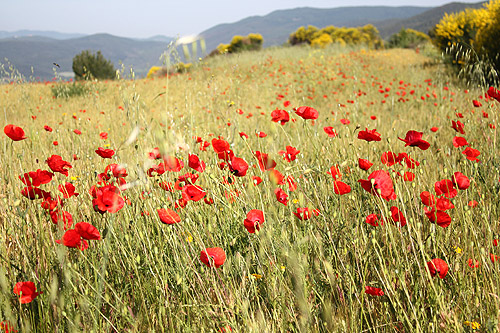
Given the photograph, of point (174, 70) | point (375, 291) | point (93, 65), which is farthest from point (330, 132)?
point (93, 65)

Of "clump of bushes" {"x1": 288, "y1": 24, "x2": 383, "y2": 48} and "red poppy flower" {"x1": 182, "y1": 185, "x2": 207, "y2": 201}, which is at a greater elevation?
"clump of bushes" {"x1": 288, "y1": 24, "x2": 383, "y2": 48}

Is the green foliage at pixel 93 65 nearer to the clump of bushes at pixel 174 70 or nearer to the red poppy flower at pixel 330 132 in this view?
the clump of bushes at pixel 174 70

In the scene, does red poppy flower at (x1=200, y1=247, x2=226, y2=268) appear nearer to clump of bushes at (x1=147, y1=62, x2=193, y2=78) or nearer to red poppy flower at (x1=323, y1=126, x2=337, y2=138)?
clump of bushes at (x1=147, y1=62, x2=193, y2=78)

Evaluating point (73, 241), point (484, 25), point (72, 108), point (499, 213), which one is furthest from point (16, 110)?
point (484, 25)

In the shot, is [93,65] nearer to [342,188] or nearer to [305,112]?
[305,112]

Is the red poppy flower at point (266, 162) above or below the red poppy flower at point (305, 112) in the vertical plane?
below

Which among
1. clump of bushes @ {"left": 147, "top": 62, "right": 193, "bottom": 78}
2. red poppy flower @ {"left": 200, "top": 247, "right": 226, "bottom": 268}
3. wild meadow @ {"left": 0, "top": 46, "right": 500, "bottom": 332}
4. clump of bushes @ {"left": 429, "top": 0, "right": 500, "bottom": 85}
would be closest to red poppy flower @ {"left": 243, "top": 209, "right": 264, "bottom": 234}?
wild meadow @ {"left": 0, "top": 46, "right": 500, "bottom": 332}

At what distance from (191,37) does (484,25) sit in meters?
8.97

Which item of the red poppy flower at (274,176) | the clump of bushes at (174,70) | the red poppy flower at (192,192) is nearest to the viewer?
the red poppy flower at (274,176)

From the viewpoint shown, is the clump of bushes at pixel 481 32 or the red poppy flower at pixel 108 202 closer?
the red poppy flower at pixel 108 202

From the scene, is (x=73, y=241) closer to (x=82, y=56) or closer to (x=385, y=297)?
(x=385, y=297)

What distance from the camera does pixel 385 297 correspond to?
1.13 metres

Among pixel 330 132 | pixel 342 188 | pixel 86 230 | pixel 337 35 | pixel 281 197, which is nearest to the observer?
pixel 86 230

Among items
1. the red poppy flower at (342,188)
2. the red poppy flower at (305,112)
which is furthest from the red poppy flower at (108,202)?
the red poppy flower at (305,112)
